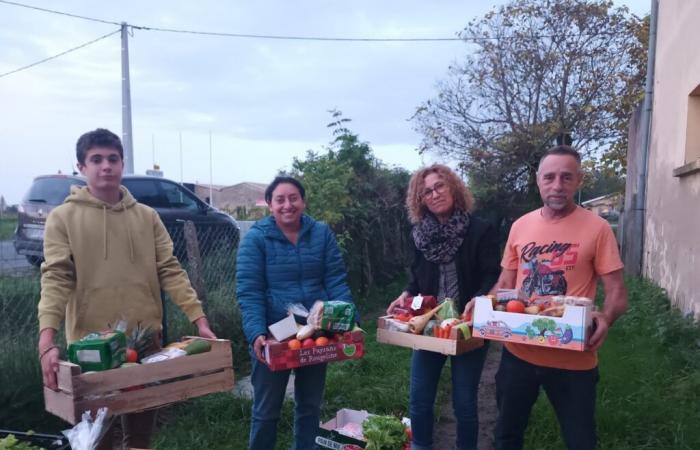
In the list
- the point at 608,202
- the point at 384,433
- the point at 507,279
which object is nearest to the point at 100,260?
the point at 384,433

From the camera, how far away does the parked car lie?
243 inches

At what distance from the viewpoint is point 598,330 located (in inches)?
90.0

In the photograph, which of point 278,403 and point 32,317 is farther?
point 32,317

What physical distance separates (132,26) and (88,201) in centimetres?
1385

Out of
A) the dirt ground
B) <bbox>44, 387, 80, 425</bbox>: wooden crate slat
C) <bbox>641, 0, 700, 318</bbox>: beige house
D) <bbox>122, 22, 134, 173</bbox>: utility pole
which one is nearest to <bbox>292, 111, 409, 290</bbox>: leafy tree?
the dirt ground

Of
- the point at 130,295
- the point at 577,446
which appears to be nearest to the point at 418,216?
the point at 577,446

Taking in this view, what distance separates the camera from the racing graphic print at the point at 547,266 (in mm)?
2488

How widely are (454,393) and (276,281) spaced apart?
116 cm

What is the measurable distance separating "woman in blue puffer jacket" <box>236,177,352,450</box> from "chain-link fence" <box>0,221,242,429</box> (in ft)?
3.31

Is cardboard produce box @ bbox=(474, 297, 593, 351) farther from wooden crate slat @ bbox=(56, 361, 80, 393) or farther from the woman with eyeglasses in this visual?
wooden crate slat @ bbox=(56, 361, 80, 393)

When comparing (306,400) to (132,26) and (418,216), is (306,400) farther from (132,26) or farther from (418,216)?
(132,26)

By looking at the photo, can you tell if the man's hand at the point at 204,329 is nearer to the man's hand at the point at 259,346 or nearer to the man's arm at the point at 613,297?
the man's hand at the point at 259,346

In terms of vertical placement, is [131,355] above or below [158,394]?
above

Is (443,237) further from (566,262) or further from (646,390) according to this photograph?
(646,390)
